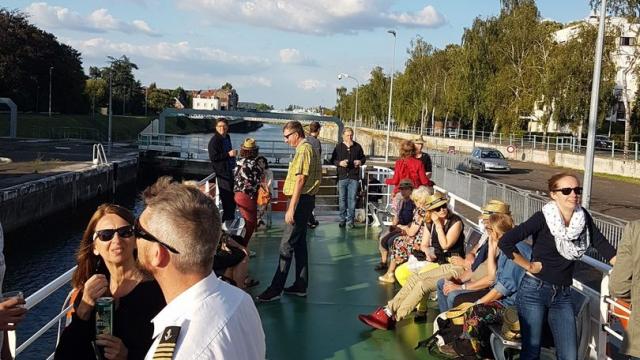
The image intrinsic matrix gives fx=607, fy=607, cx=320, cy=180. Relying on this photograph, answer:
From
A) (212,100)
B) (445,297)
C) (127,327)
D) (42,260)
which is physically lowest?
(42,260)

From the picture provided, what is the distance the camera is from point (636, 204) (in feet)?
72.4

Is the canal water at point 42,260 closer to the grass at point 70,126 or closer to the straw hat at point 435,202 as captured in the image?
the straw hat at point 435,202

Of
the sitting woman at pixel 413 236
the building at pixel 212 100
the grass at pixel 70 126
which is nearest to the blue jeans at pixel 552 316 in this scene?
the sitting woman at pixel 413 236

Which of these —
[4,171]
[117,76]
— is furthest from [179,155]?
[117,76]

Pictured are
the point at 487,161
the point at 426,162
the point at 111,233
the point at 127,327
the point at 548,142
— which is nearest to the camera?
the point at 127,327

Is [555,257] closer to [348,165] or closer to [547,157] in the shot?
[348,165]

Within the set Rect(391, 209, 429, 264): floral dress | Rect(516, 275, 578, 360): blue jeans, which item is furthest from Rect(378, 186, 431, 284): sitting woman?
Rect(516, 275, 578, 360): blue jeans

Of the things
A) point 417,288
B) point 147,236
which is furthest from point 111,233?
point 417,288

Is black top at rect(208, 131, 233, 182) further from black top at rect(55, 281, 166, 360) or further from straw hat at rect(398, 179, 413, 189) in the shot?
black top at rect(55, 281, 166, 360)

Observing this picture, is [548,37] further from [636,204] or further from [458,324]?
[458,324]

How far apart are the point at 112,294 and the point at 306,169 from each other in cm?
307

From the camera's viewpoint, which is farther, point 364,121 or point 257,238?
point 364,121

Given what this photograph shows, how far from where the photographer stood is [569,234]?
11.9 feet

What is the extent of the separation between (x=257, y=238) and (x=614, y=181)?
25.9 metres
